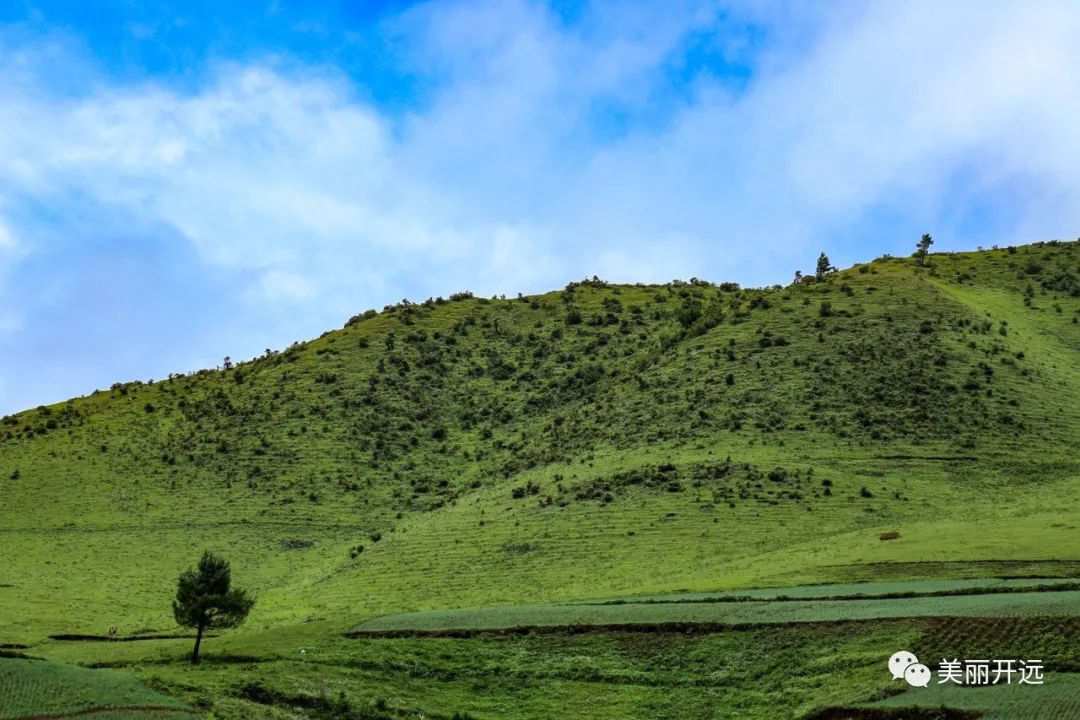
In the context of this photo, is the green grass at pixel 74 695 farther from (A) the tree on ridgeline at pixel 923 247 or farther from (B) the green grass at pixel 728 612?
(A) the tree on ridgeline at pixel 923 247

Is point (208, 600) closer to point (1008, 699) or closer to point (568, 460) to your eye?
point (1008, 699)

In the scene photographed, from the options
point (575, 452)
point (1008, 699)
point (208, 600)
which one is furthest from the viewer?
point (575, 452)

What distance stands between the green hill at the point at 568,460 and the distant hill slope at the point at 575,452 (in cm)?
33

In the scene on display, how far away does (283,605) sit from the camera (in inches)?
3147

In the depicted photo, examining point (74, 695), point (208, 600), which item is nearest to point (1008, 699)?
point (74, 695)

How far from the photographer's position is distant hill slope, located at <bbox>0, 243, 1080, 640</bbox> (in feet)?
261

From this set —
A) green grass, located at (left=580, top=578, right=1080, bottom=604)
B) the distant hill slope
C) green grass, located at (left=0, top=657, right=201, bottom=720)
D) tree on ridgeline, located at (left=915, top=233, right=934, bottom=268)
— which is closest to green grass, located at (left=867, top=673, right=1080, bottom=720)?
A: green grass, located at (left=580, top=578, right=1080, bottom=604)

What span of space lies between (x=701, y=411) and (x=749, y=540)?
25832 millimetres

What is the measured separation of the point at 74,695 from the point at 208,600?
687 inches

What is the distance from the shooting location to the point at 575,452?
105 metres

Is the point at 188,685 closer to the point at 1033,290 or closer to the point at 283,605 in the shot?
the point at 283,605

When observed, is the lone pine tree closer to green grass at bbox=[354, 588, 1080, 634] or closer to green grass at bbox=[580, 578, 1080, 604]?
green grass at bbox=[354, 588, 1080, 634]

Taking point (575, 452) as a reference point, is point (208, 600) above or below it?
below

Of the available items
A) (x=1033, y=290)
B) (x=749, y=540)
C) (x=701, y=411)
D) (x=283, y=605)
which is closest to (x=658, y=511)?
(x=749, y=540)
